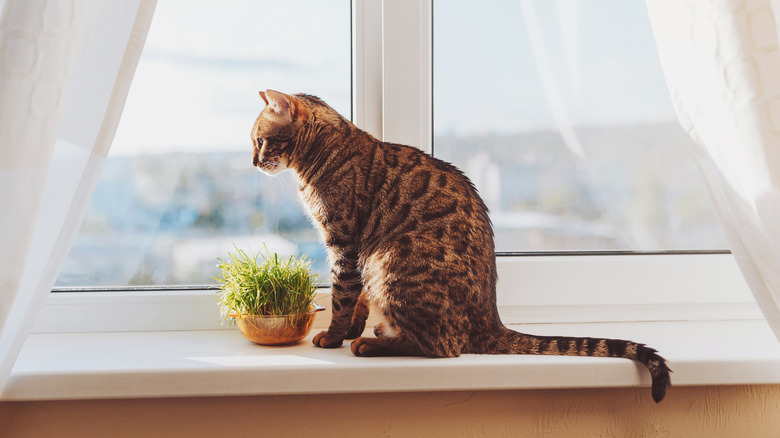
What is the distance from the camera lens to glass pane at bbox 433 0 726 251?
1.34 metres

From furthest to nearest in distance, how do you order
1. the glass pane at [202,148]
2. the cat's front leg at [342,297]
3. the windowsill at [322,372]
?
the glass pane at [202,148] < the cat's front leg at [342,297] < the windowsill at [322,372]

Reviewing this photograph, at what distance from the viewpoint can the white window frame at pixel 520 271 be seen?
128 centimetres

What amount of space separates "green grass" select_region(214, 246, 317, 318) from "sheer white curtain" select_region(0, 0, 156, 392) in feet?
1.02

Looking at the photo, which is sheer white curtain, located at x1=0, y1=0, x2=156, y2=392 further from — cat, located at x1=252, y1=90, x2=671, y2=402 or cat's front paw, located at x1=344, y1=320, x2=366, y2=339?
cat's front paw, located at x1=344, y1=320, x2=366, y2=339

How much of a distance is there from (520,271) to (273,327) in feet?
1.83

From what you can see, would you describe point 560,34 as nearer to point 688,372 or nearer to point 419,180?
point 419,180

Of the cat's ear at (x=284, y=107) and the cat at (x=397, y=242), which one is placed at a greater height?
the cat's ear at (x=284, y=107)

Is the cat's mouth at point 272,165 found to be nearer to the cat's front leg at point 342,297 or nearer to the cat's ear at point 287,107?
the cat's ear at point 287,107

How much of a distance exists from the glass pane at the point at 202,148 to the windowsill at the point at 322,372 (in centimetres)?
27

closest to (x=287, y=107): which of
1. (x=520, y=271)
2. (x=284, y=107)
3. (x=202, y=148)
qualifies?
(x=284, y=107)

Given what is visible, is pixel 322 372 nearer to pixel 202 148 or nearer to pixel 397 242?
pixel 397 242

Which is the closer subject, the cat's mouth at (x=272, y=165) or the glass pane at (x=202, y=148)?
the cat's mouth at (x=272, y=165)

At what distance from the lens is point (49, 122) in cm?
83

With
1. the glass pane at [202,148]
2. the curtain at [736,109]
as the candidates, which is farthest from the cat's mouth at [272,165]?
the curtain at [736,109]
